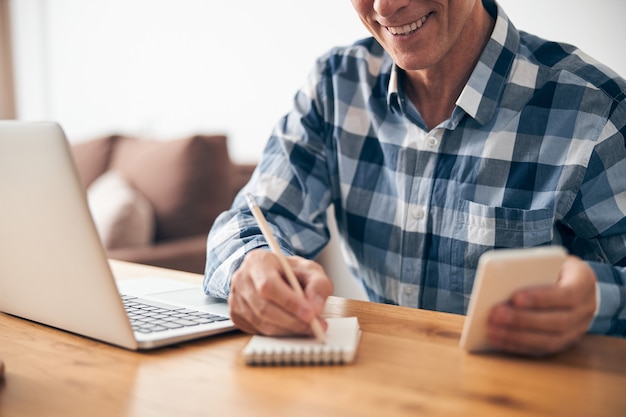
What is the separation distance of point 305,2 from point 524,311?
2.31 m

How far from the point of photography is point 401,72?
4.33 feet

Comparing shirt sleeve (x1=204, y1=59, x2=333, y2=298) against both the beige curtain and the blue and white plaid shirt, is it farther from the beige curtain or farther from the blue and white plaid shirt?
the beige curtain

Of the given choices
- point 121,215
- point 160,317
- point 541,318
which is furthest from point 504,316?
point 121,215

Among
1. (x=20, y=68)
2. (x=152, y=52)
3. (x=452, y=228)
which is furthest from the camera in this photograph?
(x=20, y=68)

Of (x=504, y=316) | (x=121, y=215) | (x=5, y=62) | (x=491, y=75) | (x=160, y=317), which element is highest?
(x=491, y=75)

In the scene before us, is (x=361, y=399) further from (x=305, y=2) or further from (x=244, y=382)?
(x=305, y=2)

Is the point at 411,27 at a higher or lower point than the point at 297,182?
higher

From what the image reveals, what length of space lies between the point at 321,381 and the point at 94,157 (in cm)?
277

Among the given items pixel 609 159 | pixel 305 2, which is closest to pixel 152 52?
pixel 305 2

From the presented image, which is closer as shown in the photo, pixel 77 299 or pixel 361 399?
pixel 361 399

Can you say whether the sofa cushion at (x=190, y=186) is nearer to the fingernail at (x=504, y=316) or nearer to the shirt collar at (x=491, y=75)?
the shirt collar at (x=491, y=75)

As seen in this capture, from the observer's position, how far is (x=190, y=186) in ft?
9.12

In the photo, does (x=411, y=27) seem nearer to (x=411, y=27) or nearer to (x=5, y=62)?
(x=411, y=27)

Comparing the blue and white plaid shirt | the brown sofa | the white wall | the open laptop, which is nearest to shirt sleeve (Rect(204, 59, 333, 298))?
the blue and white plaid shirt
